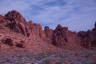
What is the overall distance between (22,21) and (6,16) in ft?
11.0

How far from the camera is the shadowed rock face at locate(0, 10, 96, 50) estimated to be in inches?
1596

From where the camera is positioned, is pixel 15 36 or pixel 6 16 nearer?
pixel 15 36

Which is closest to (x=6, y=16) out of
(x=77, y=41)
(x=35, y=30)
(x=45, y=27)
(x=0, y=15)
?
(x=0, y=15)

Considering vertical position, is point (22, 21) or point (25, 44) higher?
point (22, 21)

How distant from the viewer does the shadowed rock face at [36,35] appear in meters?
40.5

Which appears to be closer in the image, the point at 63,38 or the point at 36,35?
the point at 36,35

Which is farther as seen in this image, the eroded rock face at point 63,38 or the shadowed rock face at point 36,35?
the eroded rock face at point 63,38

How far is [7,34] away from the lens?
40000mm

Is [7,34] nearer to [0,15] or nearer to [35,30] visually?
[0,15]

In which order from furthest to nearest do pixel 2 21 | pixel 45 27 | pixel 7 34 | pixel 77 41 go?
pixel 77 41 → pixel 45 27 → pixel 2 21 → pixel 7 34

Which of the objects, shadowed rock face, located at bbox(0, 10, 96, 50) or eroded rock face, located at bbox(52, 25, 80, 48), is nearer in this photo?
shadowed rock face, located at bbox(0, 10, 96, 50)

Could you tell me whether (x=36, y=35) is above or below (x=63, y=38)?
above

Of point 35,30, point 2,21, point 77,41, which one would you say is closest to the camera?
point 2,21

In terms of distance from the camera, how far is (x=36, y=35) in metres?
51.5
